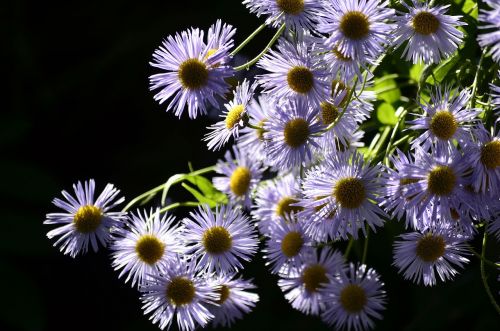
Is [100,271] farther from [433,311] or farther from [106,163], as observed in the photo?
[433,311]

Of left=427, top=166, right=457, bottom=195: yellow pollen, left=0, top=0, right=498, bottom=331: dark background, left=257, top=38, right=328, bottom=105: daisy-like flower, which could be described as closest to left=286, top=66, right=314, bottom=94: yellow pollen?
left=257, top=38, right=328, bottom=105: daisy-like flower

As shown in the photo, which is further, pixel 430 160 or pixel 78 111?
pixel 78 111

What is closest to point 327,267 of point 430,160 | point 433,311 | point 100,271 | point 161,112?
point 430,160

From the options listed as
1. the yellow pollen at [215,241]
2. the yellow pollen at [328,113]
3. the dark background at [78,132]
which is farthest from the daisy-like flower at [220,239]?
the dark background at [78,132]

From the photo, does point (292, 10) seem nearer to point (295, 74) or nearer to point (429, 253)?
point (295, 74)

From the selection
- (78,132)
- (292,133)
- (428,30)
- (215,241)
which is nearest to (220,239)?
(215,241)
